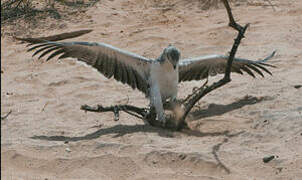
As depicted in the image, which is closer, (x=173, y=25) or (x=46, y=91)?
(x=46, y=91)

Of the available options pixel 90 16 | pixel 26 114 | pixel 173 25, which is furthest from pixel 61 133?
pixel 90 16

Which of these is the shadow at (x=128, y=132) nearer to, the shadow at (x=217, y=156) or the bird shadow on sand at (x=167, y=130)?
the bird shadow on sand at (x=167, y=130)

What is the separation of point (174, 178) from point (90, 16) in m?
6.77

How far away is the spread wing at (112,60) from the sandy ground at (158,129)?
484 millimetres

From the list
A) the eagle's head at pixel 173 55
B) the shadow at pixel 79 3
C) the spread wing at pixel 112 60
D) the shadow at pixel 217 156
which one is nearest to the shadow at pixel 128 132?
the shadow at pixel 217 156

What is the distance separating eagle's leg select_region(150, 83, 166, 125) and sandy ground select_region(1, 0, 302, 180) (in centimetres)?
16

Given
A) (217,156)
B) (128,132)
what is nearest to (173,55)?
(128,132)

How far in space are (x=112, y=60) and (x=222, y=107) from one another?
1.37 meters

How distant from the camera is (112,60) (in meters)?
6.24

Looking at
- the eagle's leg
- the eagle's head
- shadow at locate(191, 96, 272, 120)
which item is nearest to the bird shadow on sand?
shadow at locate(191, 96, 272, 120)

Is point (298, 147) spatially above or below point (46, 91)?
above

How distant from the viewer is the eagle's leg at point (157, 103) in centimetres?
590

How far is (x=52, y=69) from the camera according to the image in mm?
8273

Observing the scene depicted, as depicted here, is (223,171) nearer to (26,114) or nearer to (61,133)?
(61,133)
